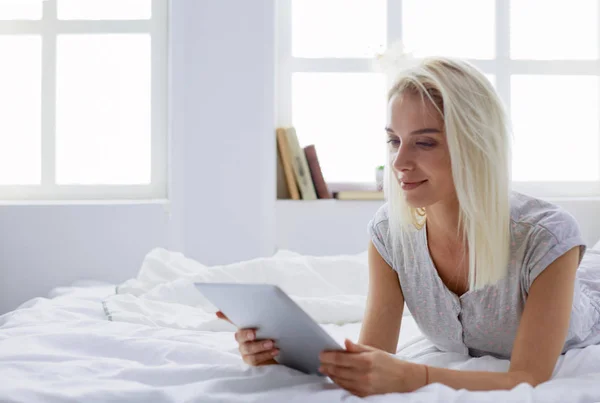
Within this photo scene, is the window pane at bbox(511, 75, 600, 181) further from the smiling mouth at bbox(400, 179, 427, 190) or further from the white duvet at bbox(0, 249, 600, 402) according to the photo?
the smiling mouth at bbox(400, 179, 427, 190)

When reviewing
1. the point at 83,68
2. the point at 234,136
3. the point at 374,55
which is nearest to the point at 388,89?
the point at 234,136

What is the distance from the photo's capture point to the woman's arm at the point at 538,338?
1088 millimetres

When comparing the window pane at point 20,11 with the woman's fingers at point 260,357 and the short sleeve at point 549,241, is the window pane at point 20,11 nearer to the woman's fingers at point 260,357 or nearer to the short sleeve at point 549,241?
the woman's fingers at point 260,357

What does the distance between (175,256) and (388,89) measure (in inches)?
51.0

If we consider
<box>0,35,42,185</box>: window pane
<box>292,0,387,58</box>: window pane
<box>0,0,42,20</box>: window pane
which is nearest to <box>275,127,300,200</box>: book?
<box>292,0,387,58</box>: window pane

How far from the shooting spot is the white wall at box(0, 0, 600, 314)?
9.89ft

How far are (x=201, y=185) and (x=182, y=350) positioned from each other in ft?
6.07

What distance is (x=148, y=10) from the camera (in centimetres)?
329

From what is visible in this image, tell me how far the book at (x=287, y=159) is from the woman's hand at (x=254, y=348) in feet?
6.75

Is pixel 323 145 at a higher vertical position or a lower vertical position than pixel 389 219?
higher

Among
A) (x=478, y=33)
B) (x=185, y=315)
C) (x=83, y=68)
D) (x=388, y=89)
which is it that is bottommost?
(x=185, y=315)

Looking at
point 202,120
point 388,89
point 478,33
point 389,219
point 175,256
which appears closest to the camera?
point 388,89

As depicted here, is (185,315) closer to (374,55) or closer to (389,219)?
(389,219)

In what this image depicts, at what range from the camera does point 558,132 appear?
3.62m
